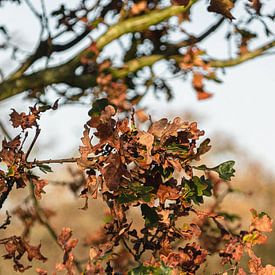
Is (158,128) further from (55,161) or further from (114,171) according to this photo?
(55,161)

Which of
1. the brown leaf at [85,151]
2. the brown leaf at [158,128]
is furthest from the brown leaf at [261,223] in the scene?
the brown leaf at [85,151]

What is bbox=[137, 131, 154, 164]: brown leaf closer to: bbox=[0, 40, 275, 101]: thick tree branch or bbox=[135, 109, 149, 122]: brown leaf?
bbox=[0, 40, 275, 101]: thick tree branch

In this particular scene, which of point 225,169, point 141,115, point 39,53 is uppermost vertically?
point 225,169

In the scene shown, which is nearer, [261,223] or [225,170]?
[225,170]

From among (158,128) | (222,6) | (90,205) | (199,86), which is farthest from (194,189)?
(90,205)

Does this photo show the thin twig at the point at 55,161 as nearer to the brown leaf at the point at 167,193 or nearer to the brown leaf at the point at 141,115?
the brown leaf at the point at 167,193

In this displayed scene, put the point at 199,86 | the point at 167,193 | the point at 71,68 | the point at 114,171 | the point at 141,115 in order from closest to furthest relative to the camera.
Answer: the point at 114,171
the point at 167,193
the point at 71,68
the point at 199,86
the point at 141,115

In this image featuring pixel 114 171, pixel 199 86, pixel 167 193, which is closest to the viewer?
pixel 114 171

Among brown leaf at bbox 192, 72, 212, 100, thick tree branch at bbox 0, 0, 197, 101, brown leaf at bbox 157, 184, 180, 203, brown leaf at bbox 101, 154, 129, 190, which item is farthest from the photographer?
brown leaf at bbox 192, 72, 212, 100

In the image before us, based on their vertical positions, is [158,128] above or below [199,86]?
above

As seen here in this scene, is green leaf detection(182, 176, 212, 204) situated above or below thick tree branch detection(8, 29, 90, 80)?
above

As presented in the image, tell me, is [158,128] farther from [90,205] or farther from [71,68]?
[90,205]

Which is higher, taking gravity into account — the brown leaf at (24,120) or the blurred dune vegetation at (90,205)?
the brown leaf at (24,120)

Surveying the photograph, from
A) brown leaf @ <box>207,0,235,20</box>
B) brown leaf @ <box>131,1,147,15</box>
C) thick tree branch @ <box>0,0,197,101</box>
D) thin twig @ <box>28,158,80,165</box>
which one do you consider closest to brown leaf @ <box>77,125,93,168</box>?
thin twig @ <box>28,158,80,165</box>
